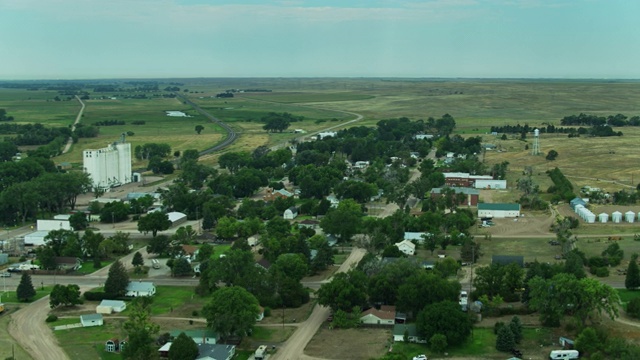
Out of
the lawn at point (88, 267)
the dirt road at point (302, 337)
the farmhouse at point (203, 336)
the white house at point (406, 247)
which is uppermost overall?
the white house at point (406, 247)

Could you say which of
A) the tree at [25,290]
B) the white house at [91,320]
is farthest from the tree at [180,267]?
the white house at [91,320]

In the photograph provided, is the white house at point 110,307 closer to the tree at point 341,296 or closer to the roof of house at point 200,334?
the roof of house at point 200,334

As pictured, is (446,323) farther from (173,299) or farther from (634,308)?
(173,299)

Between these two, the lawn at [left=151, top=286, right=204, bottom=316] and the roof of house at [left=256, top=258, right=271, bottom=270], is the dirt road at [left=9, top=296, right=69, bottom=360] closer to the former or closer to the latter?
the lawn at [left=151, top=286, right=204, bottom=316]

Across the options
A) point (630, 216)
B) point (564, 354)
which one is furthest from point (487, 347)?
point (630, 216)

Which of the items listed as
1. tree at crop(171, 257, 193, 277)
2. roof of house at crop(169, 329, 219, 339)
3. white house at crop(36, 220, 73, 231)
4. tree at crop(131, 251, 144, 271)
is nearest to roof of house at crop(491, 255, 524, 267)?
roof of house at crop(169, 329, 219, 339)
